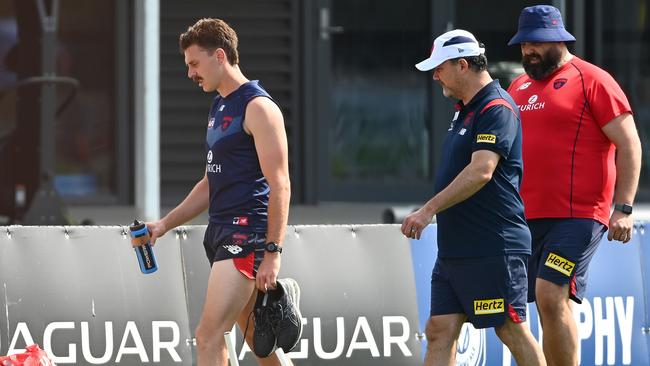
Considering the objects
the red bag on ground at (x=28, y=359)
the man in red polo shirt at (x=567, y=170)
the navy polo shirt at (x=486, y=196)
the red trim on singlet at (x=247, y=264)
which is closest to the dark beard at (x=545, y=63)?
the man in red polo shirt at (x=567, y=170)

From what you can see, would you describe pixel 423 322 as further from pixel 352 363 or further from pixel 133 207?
pixel 133 207

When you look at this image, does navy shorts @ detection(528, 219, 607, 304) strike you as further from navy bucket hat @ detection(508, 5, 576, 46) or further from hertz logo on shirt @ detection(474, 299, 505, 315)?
navy bucket hat @ detection(508, 5, 576, 46)

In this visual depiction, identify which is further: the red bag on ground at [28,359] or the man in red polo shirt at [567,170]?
the man in red polo shirt at [567,170]

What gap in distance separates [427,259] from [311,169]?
582 cm

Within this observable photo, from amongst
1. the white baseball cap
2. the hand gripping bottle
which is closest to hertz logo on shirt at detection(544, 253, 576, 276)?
the white baseball cap

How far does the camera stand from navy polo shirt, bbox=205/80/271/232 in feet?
19.1

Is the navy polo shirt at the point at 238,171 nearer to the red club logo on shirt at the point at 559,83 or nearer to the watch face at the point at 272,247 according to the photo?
the watch face at the point at 272,247

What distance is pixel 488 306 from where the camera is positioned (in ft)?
19.6

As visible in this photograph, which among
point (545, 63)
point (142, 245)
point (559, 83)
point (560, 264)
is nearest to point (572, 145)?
point (559, 83)

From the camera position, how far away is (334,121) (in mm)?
13797

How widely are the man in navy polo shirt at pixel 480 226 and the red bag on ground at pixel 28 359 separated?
166cm

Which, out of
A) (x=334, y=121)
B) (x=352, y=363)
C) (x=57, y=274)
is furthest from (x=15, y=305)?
(x=334, y=121)

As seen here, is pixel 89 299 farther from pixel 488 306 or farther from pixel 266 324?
pixel 488 306

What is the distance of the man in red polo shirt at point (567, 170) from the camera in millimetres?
6512
